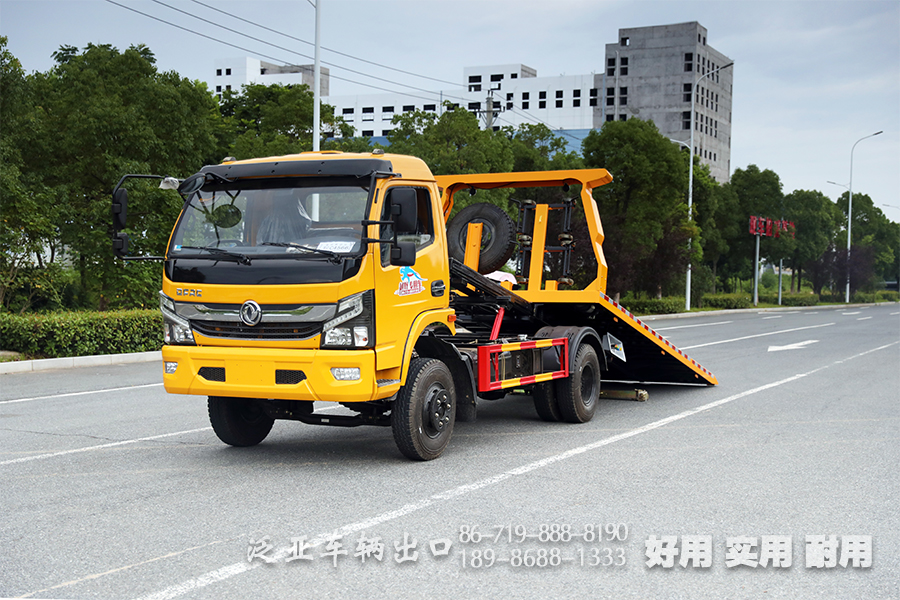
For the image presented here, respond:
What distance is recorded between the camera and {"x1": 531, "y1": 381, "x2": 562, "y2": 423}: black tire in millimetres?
9148

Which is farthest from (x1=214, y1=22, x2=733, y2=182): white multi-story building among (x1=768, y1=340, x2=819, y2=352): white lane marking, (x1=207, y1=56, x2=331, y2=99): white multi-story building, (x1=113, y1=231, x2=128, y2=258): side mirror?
(x1=113, y1=231, x2=128, y2=258): side mirror

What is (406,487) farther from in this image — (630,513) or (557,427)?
(557,427)

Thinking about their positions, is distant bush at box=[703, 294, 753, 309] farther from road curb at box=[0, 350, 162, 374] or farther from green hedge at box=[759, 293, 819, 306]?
road curb at box=[0, 350, 162, 374]

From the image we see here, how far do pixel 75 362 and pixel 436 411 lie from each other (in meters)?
9.93

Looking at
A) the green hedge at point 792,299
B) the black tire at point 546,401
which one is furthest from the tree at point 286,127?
the green hedge at point 792,299

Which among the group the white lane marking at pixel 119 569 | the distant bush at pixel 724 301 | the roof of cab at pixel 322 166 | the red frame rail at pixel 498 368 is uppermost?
the roof of cab at pixel 322 166

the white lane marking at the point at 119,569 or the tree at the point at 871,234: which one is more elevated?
the tree at the point at 871,234

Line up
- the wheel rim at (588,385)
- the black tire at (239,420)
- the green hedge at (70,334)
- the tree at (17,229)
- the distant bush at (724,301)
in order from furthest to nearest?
the distant bush at (724,301) < the tree at (17,229) < the green hedge at (70,334) < the wheel rim at (588,385) < the black tire at (239,420)

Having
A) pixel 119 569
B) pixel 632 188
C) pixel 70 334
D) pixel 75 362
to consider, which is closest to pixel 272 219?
pixel 119 569

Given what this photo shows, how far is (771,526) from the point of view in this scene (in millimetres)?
5469

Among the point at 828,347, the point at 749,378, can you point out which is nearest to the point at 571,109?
the point at 828,347

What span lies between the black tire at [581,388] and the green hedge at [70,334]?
9.61m

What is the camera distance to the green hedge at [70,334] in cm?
1498

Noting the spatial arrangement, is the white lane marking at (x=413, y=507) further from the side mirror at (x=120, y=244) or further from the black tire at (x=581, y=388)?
the side mirror at (x=120, y=244)
